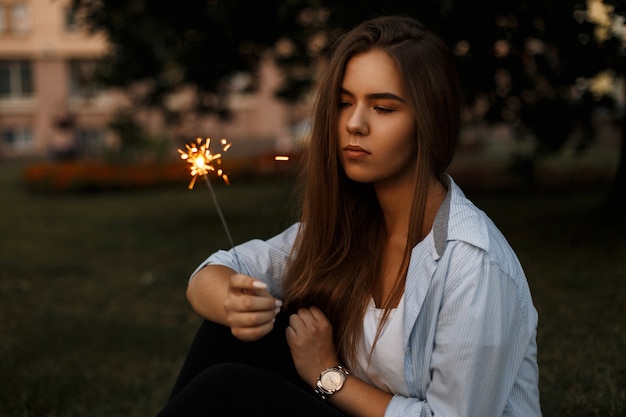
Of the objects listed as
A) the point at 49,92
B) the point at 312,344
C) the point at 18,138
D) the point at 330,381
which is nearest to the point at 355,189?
the point at 312,344

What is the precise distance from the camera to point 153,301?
6.03 meters

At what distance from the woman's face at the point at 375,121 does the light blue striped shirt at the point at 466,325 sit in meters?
0.19

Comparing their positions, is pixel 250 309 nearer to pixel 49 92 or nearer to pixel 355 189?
pixel 355 189

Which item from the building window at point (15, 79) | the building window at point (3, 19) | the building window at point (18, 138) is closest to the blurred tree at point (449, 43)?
the building window at point (18, 138)

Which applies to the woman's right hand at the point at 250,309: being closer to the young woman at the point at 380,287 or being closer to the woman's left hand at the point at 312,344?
the young woman at the point at 380,287

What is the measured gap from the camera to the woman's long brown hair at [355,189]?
1.99m

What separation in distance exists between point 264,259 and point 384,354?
1.99 ft

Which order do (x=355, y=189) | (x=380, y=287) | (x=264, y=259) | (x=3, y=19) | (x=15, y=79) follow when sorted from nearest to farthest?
(x=380, y=287) < (x=355, y=189) < (x=264, y=259) < (x=3, y=19) < (x=15, y=79)

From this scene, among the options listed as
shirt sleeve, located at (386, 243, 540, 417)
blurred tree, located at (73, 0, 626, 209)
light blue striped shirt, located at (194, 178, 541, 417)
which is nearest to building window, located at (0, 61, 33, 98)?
blurred tree, located at (73, 0, 626, 209)

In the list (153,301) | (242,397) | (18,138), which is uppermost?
(242,397)

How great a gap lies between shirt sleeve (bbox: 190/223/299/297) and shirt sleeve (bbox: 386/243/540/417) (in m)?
0.77

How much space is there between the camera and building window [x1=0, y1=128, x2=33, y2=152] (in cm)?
3509

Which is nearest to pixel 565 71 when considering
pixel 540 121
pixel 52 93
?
pixel 540 121

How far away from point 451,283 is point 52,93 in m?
36.1
